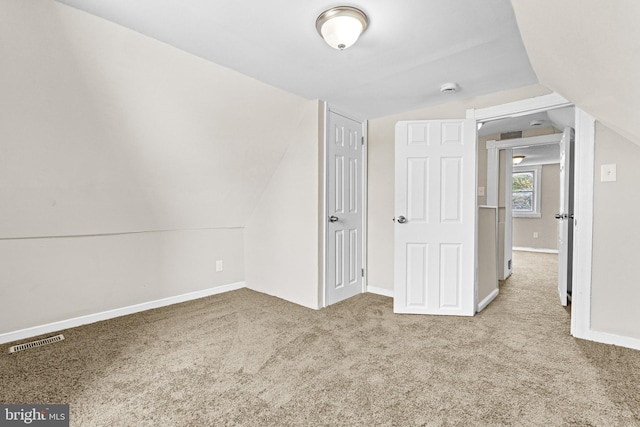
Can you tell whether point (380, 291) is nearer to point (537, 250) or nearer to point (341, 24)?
point (341, 24)

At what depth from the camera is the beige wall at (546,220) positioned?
22.7 ft

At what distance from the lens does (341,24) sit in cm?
170

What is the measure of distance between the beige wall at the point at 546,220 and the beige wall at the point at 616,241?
17.9ft

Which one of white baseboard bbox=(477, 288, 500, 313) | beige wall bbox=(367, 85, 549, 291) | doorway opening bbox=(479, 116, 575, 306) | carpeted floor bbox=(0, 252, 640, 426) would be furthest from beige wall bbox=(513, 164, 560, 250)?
beige wall bbox=(367, 85, 549, 291)

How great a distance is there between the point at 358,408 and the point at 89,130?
8.03 feet

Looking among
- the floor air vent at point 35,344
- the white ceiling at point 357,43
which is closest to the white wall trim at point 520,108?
the white ceiling at point 357,43

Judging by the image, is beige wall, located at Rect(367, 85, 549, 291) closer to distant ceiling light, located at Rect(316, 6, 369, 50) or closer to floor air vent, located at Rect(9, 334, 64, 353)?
distant ceiling light, located at Rect(316, 6, 369, 50)

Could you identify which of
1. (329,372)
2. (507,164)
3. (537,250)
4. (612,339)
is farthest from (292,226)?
(537,250)

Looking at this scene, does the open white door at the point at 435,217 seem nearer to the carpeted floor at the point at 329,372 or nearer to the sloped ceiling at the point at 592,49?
the carpeted floor at the point at 329,372

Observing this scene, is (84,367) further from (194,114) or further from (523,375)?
(523,375)

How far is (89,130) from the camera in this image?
2.15 metres

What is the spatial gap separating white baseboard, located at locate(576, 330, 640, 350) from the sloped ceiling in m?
1.41

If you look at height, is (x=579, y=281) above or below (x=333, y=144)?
below

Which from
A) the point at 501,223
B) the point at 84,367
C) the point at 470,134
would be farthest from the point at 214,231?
the point at 501,223
